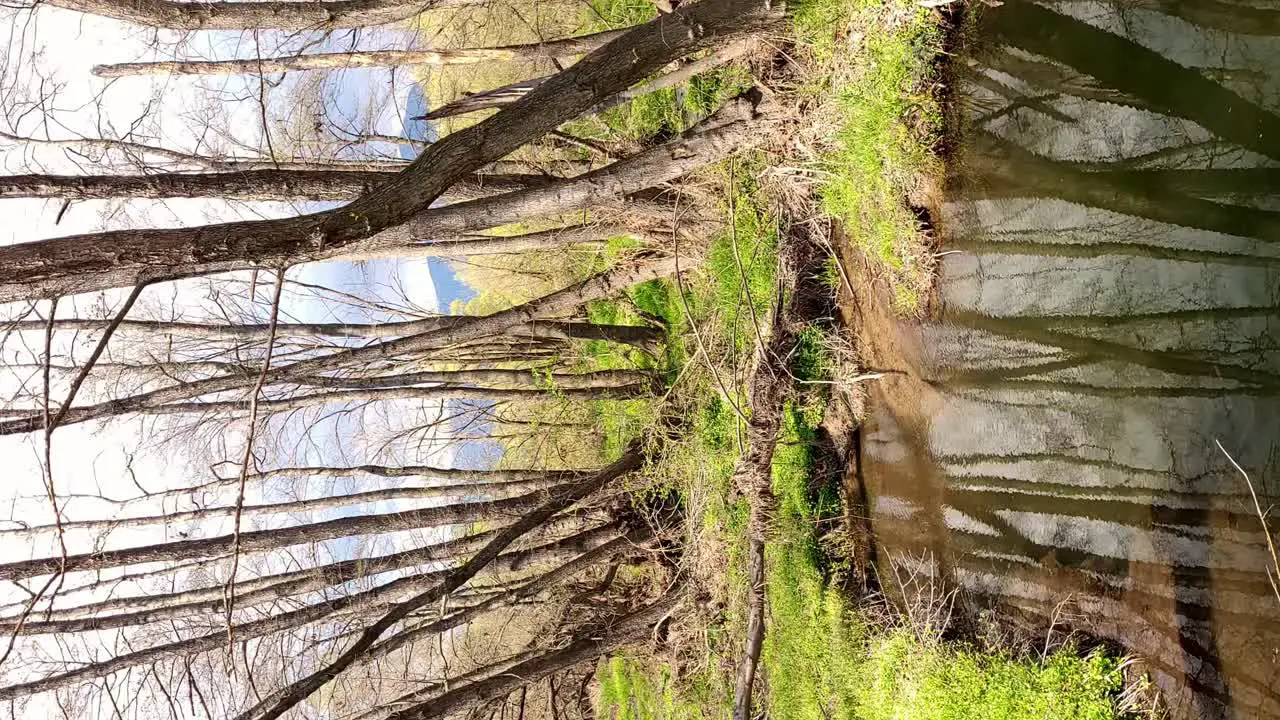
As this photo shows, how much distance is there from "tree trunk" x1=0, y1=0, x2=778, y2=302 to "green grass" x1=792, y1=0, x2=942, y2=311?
39.2 inches

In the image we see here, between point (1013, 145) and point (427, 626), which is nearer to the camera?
point (1013, 145)

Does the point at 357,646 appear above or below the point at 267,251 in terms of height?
below

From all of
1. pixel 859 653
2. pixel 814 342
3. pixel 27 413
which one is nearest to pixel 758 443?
pixel 814 342

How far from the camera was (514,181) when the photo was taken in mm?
7414

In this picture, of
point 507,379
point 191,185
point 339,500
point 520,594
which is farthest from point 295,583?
point 191,185

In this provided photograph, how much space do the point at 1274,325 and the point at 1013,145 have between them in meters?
1.80

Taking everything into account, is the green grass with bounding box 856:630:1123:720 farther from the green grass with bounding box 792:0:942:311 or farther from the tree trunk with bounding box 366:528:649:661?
the tree trunk with bounding box 366:528:649:661

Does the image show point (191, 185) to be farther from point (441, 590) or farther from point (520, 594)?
point (520, 594)

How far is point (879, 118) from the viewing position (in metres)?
5.70

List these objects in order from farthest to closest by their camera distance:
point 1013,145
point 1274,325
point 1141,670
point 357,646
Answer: point 357,646 < point 1013,145 < point 1141,670 < point 1274,325

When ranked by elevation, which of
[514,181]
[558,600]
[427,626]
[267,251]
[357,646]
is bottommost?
[558,600]

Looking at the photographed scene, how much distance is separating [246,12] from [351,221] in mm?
3432

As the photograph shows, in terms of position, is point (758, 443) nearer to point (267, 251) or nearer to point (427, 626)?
point (427, 626)

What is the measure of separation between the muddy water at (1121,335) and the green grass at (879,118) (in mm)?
241
